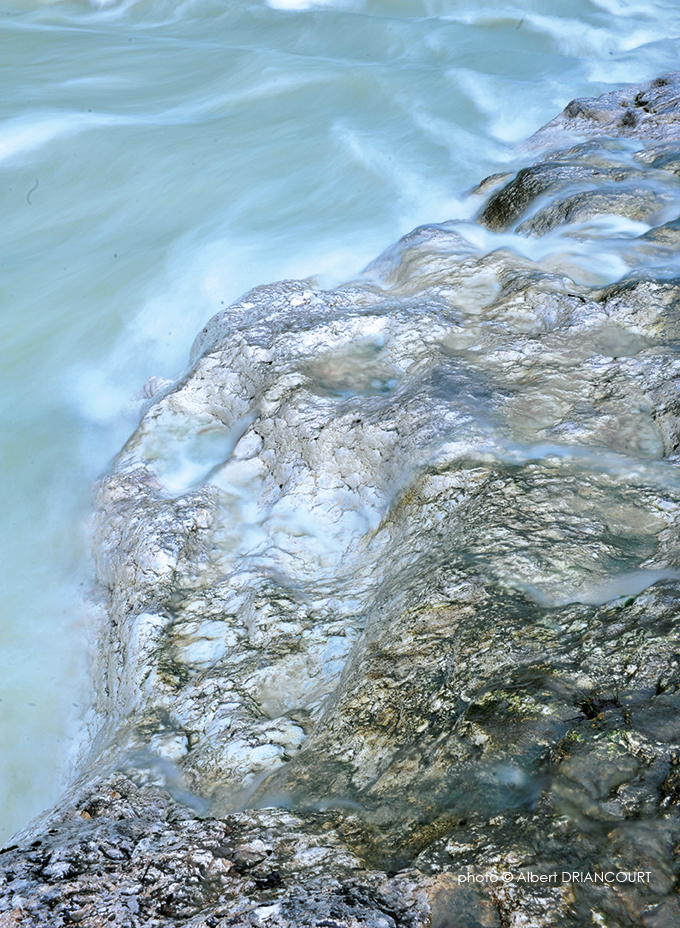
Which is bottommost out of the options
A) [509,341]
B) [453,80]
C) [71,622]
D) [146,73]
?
[71,622]

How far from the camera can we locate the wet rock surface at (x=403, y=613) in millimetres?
1653

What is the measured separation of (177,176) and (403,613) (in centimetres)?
670

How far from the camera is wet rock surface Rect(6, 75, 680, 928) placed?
5.42 feet

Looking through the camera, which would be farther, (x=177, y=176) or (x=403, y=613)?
(x=177, y=176)

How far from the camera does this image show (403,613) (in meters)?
2.60

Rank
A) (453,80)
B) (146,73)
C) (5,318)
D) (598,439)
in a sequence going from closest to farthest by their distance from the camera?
(598,439) < (5,318) < (453,80) < (146,73)

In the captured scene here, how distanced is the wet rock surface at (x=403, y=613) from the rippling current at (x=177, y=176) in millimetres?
432

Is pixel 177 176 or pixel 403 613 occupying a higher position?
pixel 177 176

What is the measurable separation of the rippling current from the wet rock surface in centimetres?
43

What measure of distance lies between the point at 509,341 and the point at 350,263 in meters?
2.75

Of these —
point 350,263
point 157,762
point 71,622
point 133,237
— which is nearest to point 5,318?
point 133,237

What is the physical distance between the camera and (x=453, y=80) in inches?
380

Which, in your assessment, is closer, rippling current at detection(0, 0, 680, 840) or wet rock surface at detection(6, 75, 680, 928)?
wet rock surface at detection(6, 75, 680, 928)

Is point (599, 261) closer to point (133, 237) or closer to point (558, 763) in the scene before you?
point (558, 763)
